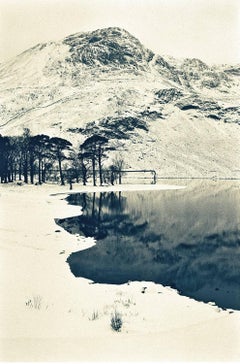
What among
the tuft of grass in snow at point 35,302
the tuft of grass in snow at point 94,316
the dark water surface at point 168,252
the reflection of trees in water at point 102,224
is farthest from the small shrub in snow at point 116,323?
the reflection of trees in water at point 102,224

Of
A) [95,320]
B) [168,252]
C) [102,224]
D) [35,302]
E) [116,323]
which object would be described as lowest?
[168,252]

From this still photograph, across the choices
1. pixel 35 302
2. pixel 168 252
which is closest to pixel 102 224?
pixel 168 252

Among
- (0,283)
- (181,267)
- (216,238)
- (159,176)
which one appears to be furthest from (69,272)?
(159,176)

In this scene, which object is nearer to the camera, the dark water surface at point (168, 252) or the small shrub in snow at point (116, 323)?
the small shrub in snow at point (116, 323)

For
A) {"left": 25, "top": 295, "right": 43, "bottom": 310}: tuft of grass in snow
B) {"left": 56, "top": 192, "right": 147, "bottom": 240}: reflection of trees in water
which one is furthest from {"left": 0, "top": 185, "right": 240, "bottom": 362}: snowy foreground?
{"left": 56, "top": 192, "right": 147, "bottom": 240}: reflection of trees in water

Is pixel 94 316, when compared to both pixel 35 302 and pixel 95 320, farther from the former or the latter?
pixel 35 302

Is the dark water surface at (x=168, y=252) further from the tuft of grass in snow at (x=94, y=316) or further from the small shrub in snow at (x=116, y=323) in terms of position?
the small shrub in snow at (x=116, y=323)

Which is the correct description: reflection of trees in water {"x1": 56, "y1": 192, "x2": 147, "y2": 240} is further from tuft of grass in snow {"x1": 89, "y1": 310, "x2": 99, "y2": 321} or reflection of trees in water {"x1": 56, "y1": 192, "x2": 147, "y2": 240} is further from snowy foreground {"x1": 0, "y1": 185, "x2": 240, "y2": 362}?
tuft of grass in snow {"x1": 89, "y1": 310, "x2": 99, "y2": 321}
